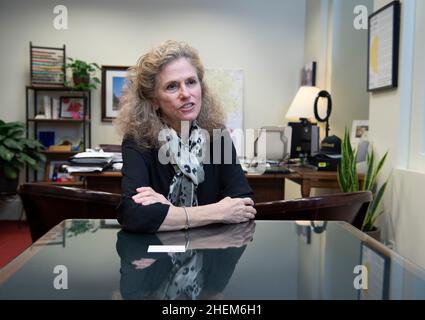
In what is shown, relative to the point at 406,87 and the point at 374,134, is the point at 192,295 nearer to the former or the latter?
the point at 406,87

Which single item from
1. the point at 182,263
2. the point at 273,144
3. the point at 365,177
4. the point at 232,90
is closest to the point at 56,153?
the point at 232,90

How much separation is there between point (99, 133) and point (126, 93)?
149 inches

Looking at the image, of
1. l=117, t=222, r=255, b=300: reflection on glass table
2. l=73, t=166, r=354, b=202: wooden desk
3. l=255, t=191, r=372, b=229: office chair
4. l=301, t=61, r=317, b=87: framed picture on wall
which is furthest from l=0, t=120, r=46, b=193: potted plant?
l=117, t=222, r=255, b=300: reflection on glass table

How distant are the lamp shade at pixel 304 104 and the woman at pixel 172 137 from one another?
9.26ft

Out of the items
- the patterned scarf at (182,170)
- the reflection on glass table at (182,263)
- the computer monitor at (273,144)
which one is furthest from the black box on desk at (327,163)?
the reflection on glass table at (182,263)

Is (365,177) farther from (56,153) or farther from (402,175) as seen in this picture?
(56,153)

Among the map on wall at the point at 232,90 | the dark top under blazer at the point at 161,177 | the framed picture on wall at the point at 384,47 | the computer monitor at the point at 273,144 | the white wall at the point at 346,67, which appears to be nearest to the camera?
the dark top under blazer at the point at 161,177

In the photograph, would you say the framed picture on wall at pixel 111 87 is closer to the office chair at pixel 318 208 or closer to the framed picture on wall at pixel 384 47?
the framed picture on wall at pixel 384 47

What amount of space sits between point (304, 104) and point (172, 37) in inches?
79.6

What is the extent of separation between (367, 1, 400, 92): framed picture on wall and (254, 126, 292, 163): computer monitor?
920 mm

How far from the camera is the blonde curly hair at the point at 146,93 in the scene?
176 centimetres

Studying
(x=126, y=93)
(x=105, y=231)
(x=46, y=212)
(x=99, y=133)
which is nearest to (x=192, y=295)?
(x=105, y=231)

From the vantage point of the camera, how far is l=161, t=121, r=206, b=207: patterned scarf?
1.74 m

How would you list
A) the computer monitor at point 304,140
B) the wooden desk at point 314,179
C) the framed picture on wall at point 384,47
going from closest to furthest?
the framed picture on wall at point 384,47 → the wooden desk at point 314,179 → the computer monitor at point 304,140
